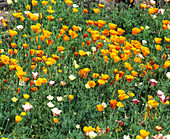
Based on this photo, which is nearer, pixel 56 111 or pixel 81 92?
pixel 56 111

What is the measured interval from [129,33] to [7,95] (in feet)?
7.63

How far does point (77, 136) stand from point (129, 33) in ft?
7.85

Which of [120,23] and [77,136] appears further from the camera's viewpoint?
[120,23]

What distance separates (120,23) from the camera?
14.6 ft

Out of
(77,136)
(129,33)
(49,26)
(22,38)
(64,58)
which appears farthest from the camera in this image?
(129,33)

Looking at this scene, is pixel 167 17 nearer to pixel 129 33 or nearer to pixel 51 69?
pixel 129 33

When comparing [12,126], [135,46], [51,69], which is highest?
[135,46]

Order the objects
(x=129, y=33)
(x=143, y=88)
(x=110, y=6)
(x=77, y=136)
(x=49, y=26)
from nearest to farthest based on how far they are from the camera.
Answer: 1. (x=77, y=136)
2. (x=143, y=88)
3. (x=49, y=26)
4. (x=129, y=33)
5. (x=110, y=6)

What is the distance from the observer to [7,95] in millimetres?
A: 2781

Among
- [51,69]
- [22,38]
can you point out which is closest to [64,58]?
[51,69]

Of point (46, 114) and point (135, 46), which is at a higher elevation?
point (135, 46)

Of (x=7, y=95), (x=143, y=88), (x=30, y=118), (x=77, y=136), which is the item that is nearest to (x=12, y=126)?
(x=30, y=118)

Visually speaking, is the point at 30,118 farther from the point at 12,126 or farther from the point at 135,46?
the point at 135,46

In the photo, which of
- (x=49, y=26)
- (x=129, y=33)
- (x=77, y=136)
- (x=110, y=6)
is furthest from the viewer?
(x=110, y=6)
